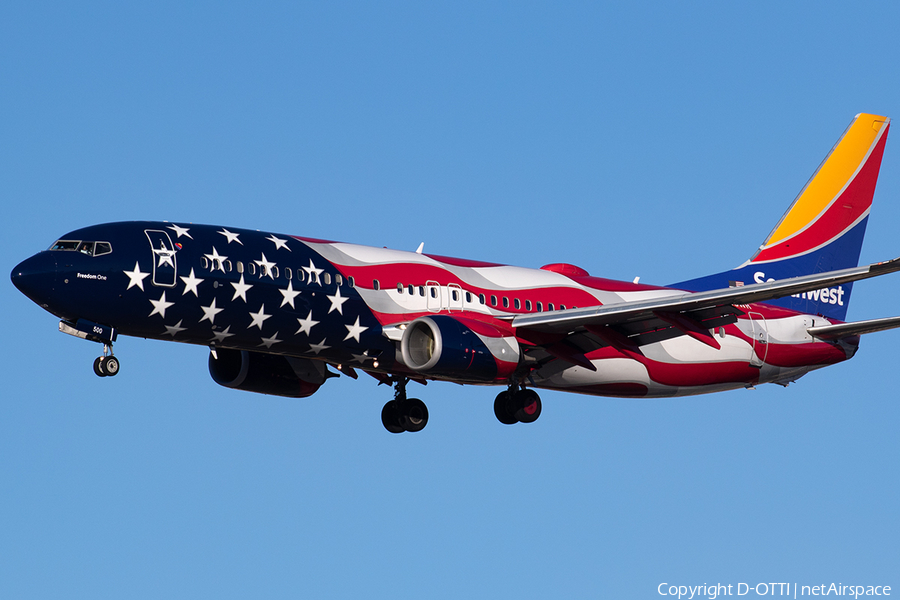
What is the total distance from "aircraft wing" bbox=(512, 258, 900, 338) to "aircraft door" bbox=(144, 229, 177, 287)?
35.6 ft

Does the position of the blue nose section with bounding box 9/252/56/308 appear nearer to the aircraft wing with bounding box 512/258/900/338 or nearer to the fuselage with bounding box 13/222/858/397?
the fuselage with bounding box 13/222/858/397

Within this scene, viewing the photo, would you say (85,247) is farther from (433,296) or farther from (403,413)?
(403,413)

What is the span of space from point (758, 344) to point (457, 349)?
44.0 ft

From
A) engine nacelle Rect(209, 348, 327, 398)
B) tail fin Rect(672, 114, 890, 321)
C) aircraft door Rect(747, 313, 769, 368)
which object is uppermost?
tail fin Rect(672, 114, 890, 321)

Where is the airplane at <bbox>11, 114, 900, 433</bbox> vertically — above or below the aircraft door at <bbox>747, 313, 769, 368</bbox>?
below

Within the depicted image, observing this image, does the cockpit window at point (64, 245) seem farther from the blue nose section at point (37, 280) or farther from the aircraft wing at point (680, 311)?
the aircraft wing at point (680, 311)

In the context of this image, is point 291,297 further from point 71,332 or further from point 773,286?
point 773,286

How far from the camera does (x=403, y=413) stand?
42594mm

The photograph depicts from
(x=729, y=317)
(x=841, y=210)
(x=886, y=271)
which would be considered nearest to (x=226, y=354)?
(x=729, y=317)

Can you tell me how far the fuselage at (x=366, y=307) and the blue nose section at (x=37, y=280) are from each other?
0.12 ft

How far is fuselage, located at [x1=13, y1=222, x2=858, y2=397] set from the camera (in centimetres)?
3378

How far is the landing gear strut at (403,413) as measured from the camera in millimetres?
42594

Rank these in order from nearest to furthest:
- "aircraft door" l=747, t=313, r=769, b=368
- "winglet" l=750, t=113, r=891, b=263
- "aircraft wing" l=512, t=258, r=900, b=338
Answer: "aircraft wing" l=512, t=258, r=900, b=338 < "aircraft door" l=747, t=313, r=769, b=368 < "winglet" l=750, t=113, r=891, b=263

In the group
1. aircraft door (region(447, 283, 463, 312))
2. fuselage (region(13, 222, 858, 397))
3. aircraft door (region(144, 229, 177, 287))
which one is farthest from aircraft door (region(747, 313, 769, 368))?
aircraft door (region(144, 229, 177, 287))
